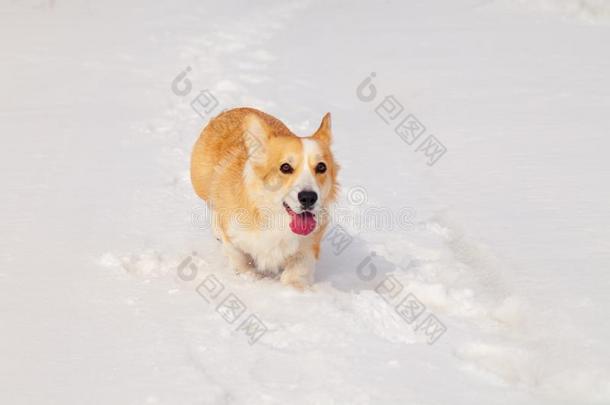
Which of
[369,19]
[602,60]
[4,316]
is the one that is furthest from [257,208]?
[369,19]

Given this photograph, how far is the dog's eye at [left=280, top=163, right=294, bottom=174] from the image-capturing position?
12.0 ft

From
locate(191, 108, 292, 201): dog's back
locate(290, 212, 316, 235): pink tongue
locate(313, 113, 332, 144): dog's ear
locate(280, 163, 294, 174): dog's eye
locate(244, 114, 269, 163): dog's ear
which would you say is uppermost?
locate(313, 113, 332, 144): dog's ear

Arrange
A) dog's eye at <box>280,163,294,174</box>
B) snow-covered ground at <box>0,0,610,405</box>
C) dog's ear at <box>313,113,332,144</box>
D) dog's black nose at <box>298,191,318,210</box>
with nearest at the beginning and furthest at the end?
snow-covered ground at <box>0,0,610,405</box>
dog's black nose at <box>298,191,318,210</box>
dog's eye at <box>280,163,294,174</box>
dog's ear at <box>313,113,332,144</box>

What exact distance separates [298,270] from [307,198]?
19.3 inches

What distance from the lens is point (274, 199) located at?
12.2 ft

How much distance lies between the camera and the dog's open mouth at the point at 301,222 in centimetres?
373

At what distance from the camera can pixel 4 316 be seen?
10.9ft

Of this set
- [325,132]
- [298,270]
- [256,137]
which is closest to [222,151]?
[256,137]

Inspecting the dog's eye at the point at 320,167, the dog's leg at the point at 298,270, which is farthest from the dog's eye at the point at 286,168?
the dog's leg at the point at 298,270

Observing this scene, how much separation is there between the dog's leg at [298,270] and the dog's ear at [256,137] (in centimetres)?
53

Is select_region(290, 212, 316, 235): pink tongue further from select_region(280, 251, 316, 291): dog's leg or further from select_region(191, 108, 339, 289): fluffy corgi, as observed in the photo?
select_region(280, 251, 316, 291): dog's leg

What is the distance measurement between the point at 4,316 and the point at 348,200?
7.88 feet

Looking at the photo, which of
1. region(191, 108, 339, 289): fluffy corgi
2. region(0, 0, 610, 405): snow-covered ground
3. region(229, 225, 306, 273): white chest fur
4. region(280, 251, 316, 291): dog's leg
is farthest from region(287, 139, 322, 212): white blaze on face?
region(0, 0, 610, 405): snow-covered ground

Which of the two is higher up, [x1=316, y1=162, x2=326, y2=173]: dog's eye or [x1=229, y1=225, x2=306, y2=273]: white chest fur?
[x1=316, y1=162, x2=326, y2=173]: dog's eye
